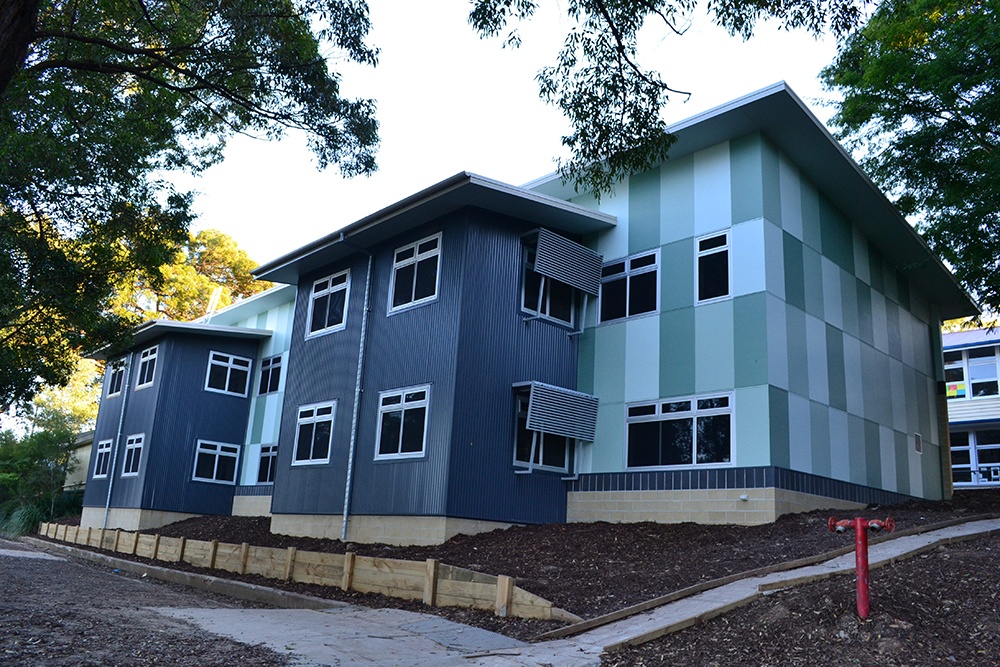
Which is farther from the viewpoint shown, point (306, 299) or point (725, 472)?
point (306, 299)

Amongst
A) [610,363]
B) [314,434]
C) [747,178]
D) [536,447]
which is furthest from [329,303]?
[747,178]

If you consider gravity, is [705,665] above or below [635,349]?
below

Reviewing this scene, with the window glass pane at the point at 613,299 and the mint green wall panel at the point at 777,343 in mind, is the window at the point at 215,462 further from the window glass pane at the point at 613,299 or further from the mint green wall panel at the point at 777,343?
the mint green wall panel at the point at 777,343

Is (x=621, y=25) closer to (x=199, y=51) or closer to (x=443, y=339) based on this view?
(x=199, y=51)

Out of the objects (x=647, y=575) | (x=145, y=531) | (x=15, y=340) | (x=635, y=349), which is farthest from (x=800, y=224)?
(x=145, y=531)

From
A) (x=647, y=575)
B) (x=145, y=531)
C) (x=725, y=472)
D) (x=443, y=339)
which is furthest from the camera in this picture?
(x=145, y=531)

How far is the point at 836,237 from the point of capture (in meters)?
17.0

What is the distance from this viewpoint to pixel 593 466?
1572cm

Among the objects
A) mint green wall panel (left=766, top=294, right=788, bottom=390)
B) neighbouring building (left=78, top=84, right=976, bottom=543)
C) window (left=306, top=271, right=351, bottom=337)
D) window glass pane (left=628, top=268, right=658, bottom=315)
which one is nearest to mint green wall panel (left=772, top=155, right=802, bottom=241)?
neighbouring building (left=78, top=84, right=976, bottom=543)

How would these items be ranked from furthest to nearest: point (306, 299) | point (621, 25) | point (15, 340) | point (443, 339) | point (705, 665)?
A: point (306, 299) → point (15, 340) → point (443, 339) → point (621, 25) → point (705, 665)

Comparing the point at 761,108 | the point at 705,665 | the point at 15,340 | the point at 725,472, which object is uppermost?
the point at 761,108

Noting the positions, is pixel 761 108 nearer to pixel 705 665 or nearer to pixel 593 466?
pixel 593 466

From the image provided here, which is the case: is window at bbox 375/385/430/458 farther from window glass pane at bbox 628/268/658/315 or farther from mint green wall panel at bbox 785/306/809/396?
mint green wall panel at bbox 785/306/809/396

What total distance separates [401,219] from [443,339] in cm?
274
